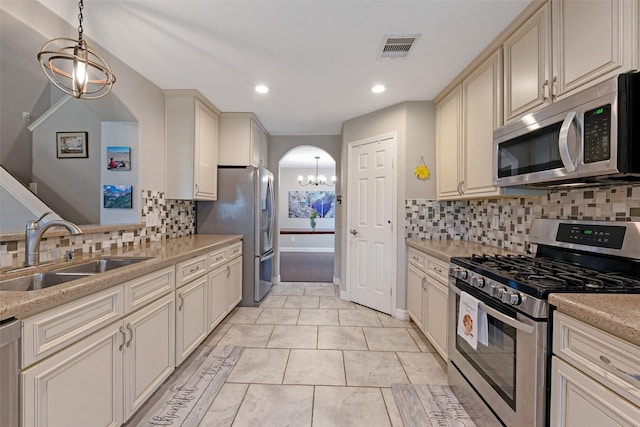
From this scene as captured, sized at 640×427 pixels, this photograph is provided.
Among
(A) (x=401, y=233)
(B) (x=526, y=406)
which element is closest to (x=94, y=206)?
(A) (x=401, y=233)

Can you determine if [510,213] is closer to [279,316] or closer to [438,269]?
[438,269]

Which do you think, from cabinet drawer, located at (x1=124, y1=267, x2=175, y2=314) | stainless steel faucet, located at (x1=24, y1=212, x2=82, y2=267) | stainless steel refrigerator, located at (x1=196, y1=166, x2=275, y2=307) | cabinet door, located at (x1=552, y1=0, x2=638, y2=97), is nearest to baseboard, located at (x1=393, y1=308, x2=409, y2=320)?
stainless steel refrigerator, located at (x1=196, y1=166, x2=275, y2=307)

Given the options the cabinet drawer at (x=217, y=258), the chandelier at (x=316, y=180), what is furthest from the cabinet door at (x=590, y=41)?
the chandelier at (x=316, y=180)

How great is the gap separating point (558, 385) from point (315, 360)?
1.66 metres

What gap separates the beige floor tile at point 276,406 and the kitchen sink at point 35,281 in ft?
3.90

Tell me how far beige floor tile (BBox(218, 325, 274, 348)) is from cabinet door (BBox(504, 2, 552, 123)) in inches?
104

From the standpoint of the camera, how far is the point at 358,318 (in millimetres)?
3244

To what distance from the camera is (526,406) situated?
3.92ft

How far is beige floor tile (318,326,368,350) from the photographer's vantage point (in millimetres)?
2576

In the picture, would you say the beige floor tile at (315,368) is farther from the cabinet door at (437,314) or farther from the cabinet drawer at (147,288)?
the cabinet drawer at (147,288)

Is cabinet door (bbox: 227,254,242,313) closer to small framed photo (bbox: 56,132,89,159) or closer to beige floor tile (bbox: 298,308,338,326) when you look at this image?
beige floor tile (bbox: 298,308,338,326)

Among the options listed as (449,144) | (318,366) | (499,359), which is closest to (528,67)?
(449,144)

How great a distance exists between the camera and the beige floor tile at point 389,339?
2.56 meters

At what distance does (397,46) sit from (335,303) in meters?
2.89
